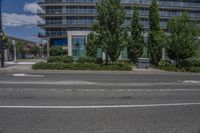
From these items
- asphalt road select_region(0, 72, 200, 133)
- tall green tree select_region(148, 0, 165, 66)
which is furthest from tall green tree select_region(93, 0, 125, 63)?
asphalt road select_region(0, 72, 200, 133)

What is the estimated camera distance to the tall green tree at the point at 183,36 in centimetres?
2802

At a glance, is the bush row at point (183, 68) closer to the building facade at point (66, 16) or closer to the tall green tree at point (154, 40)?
the tall green tree at point (154, 40)

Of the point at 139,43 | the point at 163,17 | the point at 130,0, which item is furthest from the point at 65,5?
the point at 139,43

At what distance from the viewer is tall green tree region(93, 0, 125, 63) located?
91.7ft

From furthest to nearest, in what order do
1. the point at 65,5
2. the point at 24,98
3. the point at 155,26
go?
the point at 65,5, the point at 155,26, the point at 24,98

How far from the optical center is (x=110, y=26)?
28234 mm

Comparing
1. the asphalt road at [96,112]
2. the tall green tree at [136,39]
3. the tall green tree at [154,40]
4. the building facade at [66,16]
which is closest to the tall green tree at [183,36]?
the tall green tree at [154,40]

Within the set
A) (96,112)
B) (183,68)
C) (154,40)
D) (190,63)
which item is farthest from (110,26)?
(96,112)

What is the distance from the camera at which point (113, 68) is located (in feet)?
90.9

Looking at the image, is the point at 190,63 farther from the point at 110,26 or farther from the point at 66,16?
the point at 66,16

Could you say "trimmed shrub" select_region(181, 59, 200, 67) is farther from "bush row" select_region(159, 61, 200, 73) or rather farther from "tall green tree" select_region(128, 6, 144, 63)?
"tall green tree" select_region(128, 6, 144, 63)

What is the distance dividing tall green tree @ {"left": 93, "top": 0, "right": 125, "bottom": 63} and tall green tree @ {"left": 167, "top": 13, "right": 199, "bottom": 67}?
5.22 metres

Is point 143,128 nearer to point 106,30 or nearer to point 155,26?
point 106,30

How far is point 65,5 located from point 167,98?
62800mm
